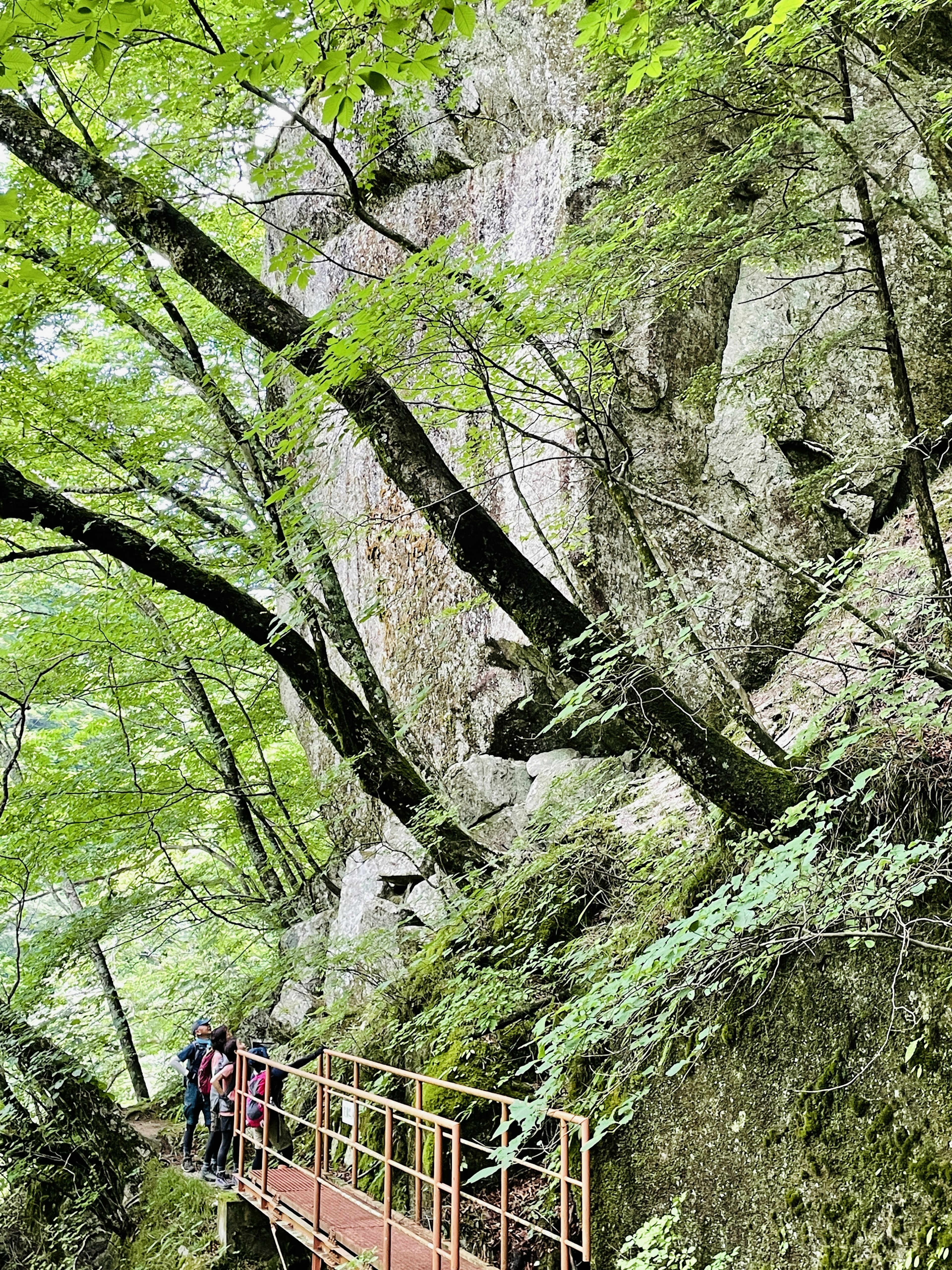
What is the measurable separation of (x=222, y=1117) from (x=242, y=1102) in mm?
470

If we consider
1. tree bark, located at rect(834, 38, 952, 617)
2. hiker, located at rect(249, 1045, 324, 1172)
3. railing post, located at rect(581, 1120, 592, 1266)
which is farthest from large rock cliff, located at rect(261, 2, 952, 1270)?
hiker, located at rect(249, 1045, 324, 1172)

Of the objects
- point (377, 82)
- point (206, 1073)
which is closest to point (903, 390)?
point (377, 82)

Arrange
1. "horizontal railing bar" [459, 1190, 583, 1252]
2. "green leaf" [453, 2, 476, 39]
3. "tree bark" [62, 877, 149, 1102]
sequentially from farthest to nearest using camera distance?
1. "tree bark" [62, 877, 149, 1102]
2. "horizontal railing bar" [459, 1190, 583, 1252]
3. "green leaf" [453, 2, 476, 39]

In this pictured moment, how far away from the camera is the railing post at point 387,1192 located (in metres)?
4.63

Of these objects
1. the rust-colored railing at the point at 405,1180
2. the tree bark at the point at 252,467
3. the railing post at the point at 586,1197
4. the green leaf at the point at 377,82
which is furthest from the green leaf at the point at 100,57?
the railing post at the point at 586,1197

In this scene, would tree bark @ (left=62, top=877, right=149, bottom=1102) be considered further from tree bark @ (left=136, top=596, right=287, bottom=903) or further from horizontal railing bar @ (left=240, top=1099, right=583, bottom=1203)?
horizontal railing bar @ (left=240, top=1099, right=583, bottom=1203)

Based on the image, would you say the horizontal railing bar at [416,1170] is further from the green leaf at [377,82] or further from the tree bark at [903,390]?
the green leaf at [377,82]

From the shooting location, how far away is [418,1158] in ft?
15.0

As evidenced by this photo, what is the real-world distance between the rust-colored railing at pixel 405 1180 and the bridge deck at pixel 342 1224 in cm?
1

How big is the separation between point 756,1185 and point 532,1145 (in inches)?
77.3

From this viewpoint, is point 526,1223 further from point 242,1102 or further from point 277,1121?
point 242,1102

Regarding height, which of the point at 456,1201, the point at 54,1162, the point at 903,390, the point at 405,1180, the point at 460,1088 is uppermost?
the point at 903,390

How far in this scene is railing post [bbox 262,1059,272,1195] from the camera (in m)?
6.60

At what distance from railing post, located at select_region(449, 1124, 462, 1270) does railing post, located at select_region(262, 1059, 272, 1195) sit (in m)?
2.87
